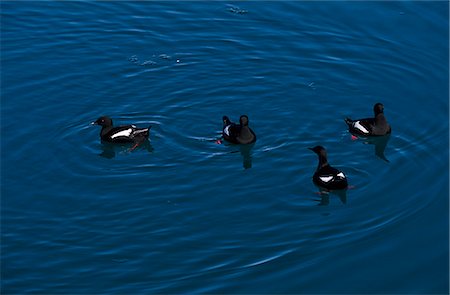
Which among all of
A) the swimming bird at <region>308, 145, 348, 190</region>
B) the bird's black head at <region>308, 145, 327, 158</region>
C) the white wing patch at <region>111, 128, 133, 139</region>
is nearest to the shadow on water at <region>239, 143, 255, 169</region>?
the bird's black head at <region>308, 145, 327, 158</region>

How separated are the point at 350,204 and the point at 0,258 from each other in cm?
855

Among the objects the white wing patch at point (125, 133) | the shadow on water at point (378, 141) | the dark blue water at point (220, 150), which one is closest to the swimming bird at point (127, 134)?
the white wing patch at point (125, 133)

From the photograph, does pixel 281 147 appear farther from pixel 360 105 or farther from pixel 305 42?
pixel 305 42

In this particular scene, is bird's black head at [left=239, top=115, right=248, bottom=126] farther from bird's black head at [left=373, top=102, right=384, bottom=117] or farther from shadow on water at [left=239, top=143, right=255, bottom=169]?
bird's black head at [left=373, top=102, right=384, bottom=117]

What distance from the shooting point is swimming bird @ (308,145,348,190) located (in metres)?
23.0

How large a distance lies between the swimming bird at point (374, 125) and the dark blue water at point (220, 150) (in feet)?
1.12

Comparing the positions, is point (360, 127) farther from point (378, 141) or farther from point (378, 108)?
point (378, 108)

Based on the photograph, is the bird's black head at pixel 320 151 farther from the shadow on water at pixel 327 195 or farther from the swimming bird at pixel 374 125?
the swimming bird at pixel 374 125

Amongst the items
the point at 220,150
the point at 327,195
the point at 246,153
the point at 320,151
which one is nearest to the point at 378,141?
the point at 320,151

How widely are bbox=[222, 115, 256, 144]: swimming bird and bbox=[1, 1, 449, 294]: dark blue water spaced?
292 millimetres

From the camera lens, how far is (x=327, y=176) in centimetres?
2306

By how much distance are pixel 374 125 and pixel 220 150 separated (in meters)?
4.41

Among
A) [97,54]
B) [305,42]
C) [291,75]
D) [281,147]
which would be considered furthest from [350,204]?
[97,54]

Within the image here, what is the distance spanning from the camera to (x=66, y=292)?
64.3ft
